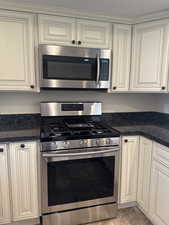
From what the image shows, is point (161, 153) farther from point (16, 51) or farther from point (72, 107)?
point (16, 51)

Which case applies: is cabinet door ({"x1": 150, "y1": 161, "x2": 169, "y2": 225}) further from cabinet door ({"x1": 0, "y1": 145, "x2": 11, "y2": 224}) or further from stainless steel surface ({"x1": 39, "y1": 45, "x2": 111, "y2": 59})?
cabinet door ({"x1": 0, "y1": 145, "x2": 11, "y2": 224})

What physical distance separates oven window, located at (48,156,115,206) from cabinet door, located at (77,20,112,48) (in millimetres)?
1263

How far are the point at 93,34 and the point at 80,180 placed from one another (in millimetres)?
1588

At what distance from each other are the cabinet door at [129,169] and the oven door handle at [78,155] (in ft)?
0.57

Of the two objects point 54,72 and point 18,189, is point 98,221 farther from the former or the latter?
point 54,72

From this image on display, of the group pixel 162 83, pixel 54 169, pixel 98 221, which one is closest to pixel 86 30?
pixel 162 83

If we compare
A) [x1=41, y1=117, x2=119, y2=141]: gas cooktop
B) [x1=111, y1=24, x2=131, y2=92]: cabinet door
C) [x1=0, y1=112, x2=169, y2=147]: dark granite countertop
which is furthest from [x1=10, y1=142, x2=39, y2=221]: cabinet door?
[x1=111, y1=24, x2=131, y2=92]: cabinet door

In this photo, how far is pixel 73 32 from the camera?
6.09ft

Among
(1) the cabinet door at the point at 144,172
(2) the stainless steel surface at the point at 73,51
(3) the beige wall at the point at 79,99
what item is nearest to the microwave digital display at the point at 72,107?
(3) the beige wall at the point at 79,99

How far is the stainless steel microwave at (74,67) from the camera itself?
1798 millimetres

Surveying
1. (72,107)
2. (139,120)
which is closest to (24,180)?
(72,107)

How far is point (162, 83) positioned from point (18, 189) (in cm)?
187

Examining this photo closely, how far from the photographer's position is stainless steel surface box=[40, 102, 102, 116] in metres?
2.05

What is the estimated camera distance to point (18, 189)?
5.59ft
